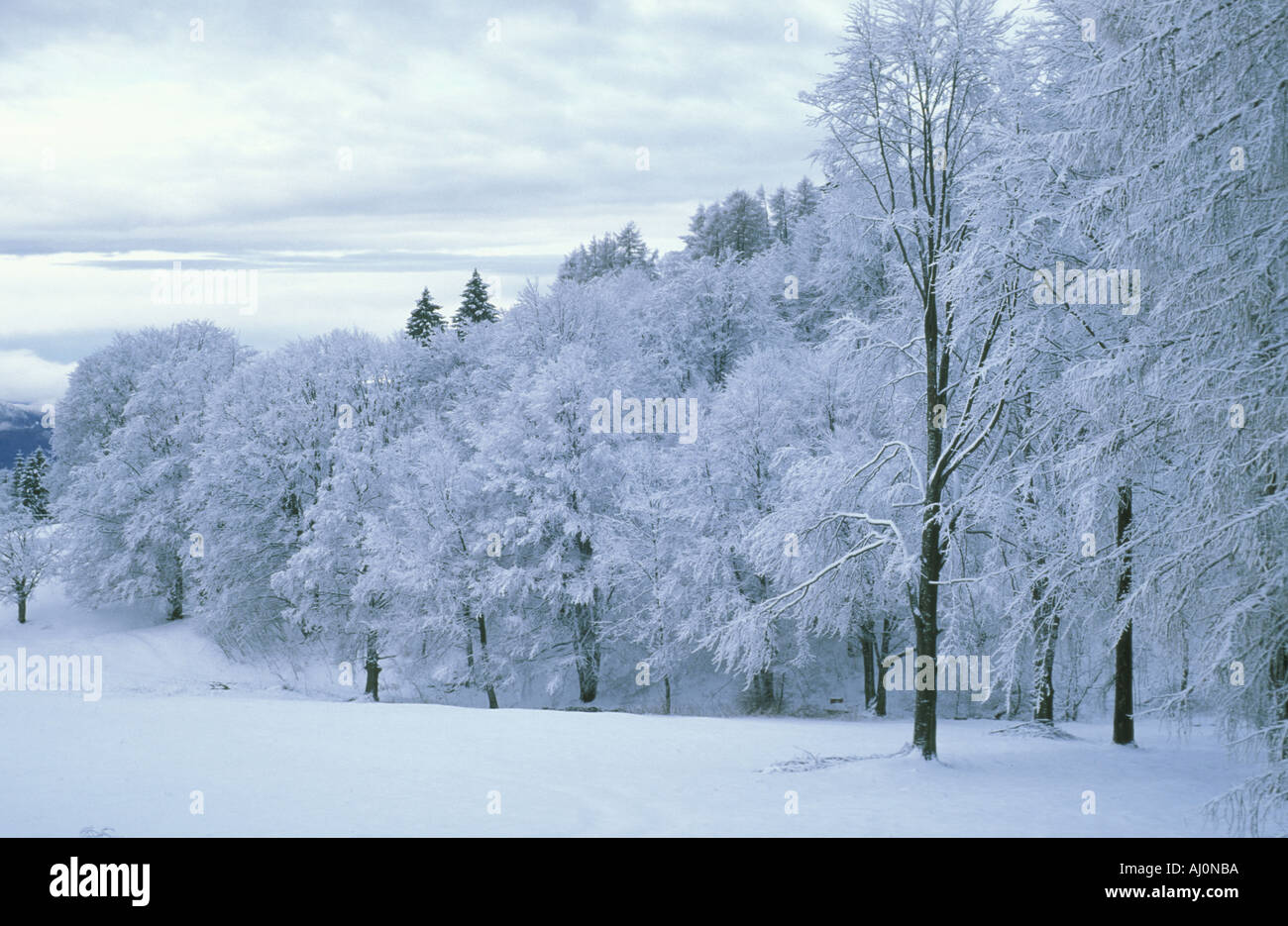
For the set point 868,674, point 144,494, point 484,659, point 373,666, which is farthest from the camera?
point 144,494

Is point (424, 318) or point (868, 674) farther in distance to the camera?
point (424, 318)

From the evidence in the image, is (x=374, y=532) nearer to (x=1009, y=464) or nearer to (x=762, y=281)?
(x=1009, y=464)

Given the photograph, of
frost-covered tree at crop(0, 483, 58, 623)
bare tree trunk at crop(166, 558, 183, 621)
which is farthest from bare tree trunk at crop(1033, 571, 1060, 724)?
frost-covered tree at crop(0, 483, 58, 623)

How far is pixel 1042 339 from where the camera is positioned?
34.6ft

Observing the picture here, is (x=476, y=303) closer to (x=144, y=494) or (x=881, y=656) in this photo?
(x=144, y=494)

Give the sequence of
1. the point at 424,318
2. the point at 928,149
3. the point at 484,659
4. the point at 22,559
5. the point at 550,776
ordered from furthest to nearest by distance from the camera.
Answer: the point at 424,318 → the point at 22,559 → the point at 484,659 → the point at 928,149 → the point at 550,776

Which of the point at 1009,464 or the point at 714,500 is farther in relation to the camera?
the point at 714,500

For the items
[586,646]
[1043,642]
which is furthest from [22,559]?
[1043,642]

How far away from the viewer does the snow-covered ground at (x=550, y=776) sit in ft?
26.9

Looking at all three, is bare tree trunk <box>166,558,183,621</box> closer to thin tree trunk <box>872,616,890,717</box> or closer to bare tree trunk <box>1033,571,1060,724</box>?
thin tree trunk <box>872,616,890,717</box>

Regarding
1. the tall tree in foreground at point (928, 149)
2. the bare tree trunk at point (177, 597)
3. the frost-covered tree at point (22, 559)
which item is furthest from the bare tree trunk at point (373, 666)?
the frost-covered tree at point (22, 559)

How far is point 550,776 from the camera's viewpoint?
10898 millimetres
